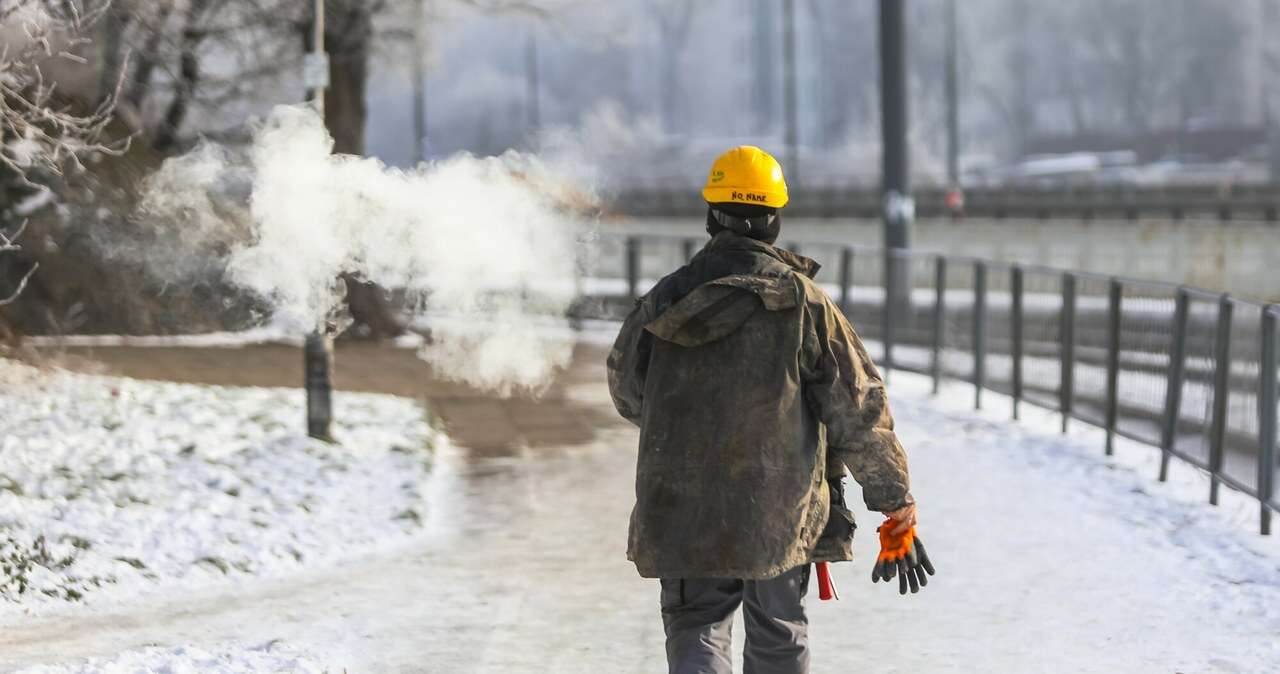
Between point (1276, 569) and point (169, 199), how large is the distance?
6920 millimetres

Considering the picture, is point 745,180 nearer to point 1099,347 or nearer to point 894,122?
point 1099,347

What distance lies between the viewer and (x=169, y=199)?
10.8 metres

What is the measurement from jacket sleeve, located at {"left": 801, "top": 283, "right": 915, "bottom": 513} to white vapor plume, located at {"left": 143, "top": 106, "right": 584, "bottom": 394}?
18.3 ft

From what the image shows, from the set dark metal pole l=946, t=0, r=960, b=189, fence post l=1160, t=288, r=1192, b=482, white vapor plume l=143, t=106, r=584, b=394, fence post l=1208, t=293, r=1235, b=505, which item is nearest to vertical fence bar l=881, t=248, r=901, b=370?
white vapor plume l=143, t=106, r=584, b=394

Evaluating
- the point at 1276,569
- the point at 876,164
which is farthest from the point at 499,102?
the point at 1276,569

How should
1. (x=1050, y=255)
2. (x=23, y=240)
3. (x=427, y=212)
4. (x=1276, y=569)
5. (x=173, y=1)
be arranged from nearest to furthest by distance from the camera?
(x=1276, y=569) → (x=427, y=212) → (x=173, y=1) → (x=23, y=240) → (x=1050, y=255)

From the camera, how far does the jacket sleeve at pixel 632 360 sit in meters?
4.75

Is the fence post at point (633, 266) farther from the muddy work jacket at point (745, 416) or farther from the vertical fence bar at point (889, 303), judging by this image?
the muddy work jacket at point (745, 416)

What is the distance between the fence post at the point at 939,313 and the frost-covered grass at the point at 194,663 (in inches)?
393

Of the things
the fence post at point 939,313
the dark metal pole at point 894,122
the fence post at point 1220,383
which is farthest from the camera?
the dark metal pole at point 894,122

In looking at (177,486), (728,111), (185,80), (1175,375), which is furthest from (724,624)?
(728,111)

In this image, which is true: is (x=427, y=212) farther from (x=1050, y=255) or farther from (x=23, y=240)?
(x=1050, y=255)

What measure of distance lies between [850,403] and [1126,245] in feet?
118

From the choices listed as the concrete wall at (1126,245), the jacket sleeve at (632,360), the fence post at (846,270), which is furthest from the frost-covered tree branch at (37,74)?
the concrete wall at (1126,245)
